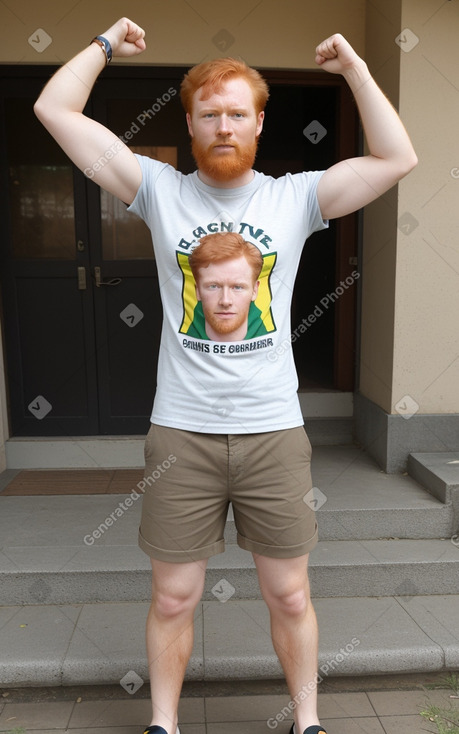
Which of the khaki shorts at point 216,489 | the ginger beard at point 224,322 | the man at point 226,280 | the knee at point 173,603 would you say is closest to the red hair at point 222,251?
the man at point 226,280

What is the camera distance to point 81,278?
4.15 metres

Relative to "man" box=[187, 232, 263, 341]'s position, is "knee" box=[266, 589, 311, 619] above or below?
below

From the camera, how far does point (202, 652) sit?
254 cm

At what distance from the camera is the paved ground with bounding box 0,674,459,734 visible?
2271mm

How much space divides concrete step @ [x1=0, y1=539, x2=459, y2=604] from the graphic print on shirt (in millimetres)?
1472

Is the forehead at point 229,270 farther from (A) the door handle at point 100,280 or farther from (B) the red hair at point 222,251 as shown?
(A) the door handle at point 100,280

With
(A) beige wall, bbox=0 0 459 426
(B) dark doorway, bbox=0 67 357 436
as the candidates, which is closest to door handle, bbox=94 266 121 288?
(B) dark doorway, bbox=0 67 357 436

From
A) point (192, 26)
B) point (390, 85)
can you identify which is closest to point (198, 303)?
point (390, 85)

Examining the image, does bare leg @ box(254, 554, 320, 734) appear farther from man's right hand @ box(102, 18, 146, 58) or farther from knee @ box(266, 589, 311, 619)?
man's right hand @ box(102, 18, 146, 58)

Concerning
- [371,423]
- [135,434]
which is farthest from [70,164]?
[371,423]

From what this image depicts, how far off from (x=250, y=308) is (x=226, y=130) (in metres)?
0.46

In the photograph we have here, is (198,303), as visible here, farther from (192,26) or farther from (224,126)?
(192,26)

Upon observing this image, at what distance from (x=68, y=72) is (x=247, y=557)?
2117mm

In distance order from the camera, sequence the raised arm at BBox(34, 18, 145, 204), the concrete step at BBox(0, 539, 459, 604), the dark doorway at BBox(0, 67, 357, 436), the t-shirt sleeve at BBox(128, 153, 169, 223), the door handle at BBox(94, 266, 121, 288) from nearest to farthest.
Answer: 1. the raised arm at BBox(34, 18, 145, 204)
2. the t-shirt sleeve at BBox(128, 153, 169, 223)
3. the concrete step at BBox(0, 539, 459, 604)
4. the dark doorway at BBox(0, 67, 357, 436)
5. the door handle at BBox(94, 266, 121, 288)
